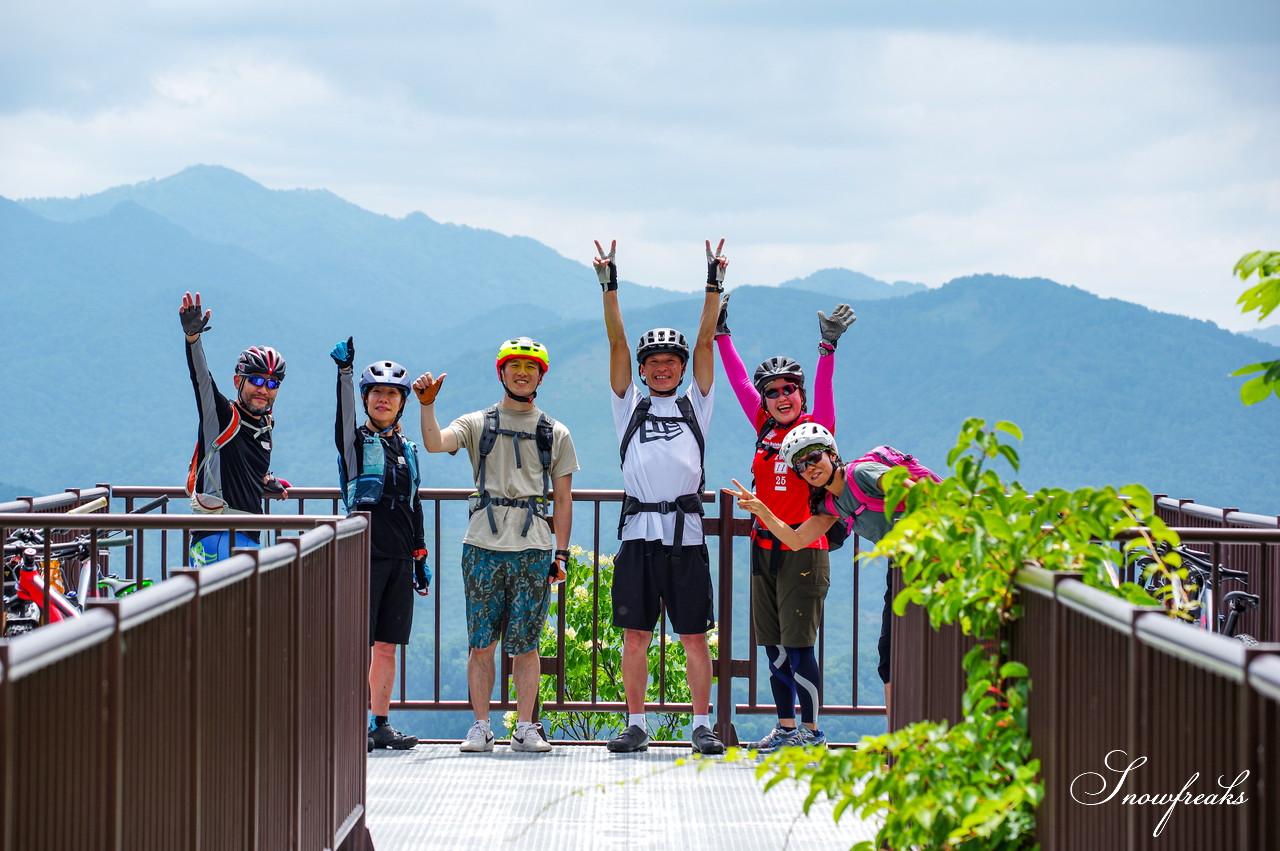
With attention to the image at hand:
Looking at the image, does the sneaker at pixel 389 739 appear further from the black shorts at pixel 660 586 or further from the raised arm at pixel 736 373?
the raised arm at pixel 736 373

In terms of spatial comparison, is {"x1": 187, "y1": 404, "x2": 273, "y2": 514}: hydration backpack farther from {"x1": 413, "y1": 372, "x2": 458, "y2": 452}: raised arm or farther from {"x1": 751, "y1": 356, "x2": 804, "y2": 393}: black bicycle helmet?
{"x1": 751, "y1": 356, "x2": 804, "y2": 393}: black bicycle helmet

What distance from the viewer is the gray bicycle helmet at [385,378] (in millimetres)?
7023

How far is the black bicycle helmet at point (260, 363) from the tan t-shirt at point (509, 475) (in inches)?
44.3

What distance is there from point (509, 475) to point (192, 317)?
200 centimetres

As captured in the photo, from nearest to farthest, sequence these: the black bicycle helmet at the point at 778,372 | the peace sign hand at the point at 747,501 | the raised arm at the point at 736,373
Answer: the peace sign hand at the point at 747,501 < the black bicycle helmet at the point at 778,372 < the raised arm at the point at 736,373

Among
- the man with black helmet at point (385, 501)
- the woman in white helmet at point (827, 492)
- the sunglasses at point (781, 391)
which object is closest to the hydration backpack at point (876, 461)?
the woman in white helmet at point (827, 492)

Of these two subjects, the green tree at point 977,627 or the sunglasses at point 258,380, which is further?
the sunglasses at point 258,380

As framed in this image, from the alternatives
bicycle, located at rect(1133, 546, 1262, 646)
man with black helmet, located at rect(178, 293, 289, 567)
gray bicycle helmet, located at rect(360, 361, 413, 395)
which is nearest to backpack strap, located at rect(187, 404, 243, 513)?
man with black helmet, located at rect(178, 293, 289, 567)

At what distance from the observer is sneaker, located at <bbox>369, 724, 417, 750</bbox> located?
7.27 metres

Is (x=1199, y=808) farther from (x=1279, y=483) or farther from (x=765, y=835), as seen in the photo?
(x=1279, y=483)

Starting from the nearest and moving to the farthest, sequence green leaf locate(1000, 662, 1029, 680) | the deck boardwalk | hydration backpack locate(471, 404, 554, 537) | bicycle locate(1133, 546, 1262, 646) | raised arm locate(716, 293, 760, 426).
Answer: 1. green leaf locate(1000, 662, 1029, 680)
2. the deck boardwalk
3. bicycle locate(1133, 546, 1262, 646)
4. hydration backpack locate(471, 404, 554, 537)
5. raised arm locate(716, 293, 760, 426)

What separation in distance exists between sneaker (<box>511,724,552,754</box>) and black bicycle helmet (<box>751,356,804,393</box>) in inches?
96.6

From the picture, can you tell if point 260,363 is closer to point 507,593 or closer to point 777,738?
point 507,593

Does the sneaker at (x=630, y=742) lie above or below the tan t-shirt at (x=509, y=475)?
below
